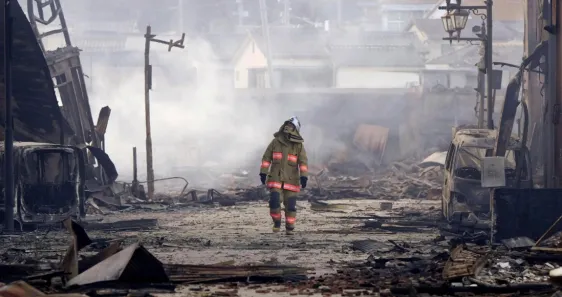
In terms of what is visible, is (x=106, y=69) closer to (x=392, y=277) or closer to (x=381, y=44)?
(x=381, y=44)

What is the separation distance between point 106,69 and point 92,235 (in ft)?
166

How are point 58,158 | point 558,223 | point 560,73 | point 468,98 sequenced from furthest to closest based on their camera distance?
point 468,98
point 58,158
point 560,73
point 558,223

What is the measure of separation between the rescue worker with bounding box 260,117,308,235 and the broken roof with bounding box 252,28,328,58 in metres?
48.4

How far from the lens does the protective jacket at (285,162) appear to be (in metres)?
16.1

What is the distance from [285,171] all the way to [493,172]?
348 cm

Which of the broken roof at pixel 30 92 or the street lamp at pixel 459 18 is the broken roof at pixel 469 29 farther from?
the broken roof at pixel 30 92

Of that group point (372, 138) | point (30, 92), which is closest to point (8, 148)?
point (30, 92)

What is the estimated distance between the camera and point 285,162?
16.2 m

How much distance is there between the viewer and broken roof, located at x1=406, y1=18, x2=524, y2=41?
65375mm

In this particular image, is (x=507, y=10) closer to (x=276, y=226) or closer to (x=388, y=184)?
(x=388, y=184)

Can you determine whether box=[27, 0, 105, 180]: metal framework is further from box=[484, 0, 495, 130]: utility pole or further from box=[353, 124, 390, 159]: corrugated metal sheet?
box=[353, 124, 390, 159]: corrugated metal sheet

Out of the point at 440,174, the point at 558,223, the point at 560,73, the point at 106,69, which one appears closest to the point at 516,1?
the point at 106,69

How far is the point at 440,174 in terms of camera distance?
33.2 m

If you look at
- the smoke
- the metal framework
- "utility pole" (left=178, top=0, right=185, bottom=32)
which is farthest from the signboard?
"utility pole" (left=178, top=0, right=185, bottom=32)
